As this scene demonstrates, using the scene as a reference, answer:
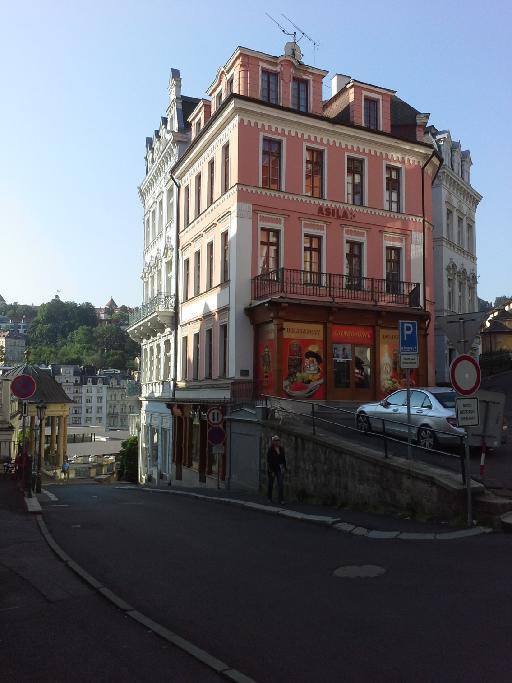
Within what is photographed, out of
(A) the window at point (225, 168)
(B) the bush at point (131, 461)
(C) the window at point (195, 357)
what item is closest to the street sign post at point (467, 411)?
(A) the window at point (225, 168)

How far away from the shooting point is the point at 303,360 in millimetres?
24750

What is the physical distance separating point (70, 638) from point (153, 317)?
2903 cm

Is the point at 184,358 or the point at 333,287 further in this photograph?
the point at 184,358

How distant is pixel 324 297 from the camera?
2584cm

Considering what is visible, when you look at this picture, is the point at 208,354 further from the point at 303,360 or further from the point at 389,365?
the point at 389,365

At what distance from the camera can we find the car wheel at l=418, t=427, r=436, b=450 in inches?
641

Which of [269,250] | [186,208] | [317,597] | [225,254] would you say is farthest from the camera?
[186,208]

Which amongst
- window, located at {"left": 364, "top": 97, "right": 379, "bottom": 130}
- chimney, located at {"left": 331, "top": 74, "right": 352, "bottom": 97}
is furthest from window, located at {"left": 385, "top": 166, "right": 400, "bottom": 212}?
chimney, located at {"left": 331, "top": 74, "right": 352, "bottom": 97}

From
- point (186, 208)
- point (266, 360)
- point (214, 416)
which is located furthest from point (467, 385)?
point (186, 208)

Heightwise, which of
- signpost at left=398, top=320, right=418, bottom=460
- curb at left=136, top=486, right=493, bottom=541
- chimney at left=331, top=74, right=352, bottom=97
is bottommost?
curb at left=136, top=486, right=493, bottom=541

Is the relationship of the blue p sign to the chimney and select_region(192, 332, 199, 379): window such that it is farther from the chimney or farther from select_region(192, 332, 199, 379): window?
the chimney

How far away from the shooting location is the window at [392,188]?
2914 centimetres

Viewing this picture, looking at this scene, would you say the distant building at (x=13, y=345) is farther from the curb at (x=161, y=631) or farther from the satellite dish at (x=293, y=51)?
the curb at (x=161, y=631)

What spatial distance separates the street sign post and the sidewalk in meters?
6.35
